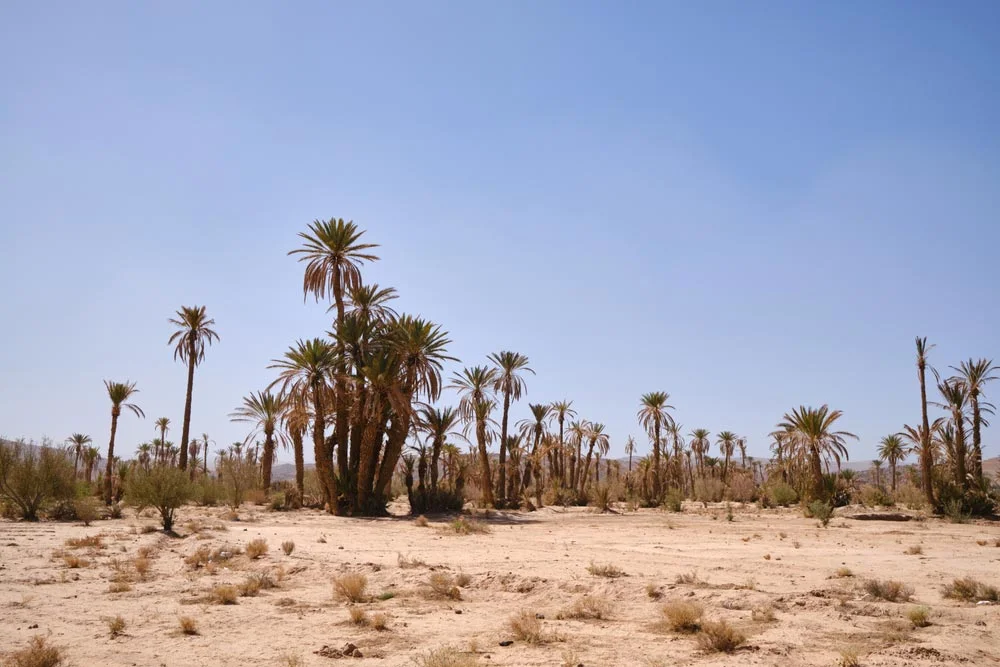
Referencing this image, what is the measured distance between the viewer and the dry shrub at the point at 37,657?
303 inches

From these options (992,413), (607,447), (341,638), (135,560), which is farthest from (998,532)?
(607,447)

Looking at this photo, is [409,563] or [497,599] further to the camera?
[409,563]

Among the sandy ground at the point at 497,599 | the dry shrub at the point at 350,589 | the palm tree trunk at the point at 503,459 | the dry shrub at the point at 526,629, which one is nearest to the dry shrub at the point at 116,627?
the sandy ground at the point at 497,599

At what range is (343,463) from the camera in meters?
33.0

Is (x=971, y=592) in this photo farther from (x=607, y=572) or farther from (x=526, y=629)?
(x=526, y=629)

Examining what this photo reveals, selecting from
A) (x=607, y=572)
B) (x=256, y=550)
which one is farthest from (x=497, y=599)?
(x=256, y=550)

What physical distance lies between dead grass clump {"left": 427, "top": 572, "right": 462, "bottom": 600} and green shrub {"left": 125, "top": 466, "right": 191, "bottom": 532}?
11.9 metres

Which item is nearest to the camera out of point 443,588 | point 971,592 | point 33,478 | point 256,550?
point 971,592

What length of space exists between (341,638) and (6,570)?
28.2 ft

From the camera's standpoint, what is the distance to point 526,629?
8898mm

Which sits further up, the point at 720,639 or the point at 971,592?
the point at 971,592

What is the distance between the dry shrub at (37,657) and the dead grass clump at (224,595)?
3118 mm

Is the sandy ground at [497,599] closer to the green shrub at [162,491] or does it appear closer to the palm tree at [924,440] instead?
the green shrub at [162,491]

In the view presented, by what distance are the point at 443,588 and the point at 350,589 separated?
60.7 inches
